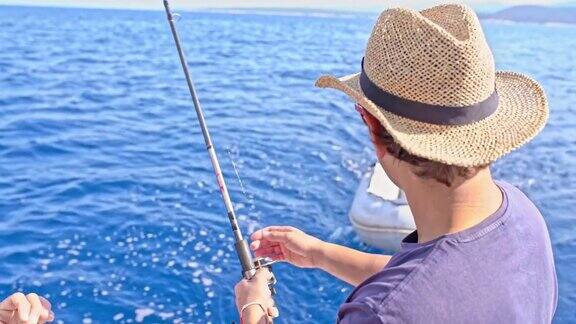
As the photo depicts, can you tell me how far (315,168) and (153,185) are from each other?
2.38 metres

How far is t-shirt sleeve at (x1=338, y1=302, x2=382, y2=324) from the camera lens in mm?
1618

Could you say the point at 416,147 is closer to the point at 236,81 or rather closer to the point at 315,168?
the point at 315,168

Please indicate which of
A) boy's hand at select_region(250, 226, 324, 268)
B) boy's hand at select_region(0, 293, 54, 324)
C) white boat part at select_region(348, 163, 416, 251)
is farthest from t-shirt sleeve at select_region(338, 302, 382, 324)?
white boat part at select_region(348, 163, 416, 251)

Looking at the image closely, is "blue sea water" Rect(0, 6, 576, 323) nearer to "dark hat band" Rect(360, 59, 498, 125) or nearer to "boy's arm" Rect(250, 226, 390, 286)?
"boy's arm" Rect(250, 226, 390, 286)

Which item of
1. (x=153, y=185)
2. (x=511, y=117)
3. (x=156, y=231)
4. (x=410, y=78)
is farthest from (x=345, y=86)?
(x=153, y=185)

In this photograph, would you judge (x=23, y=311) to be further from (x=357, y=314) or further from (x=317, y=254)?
(x=357, y=314)

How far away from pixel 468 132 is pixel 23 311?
6.60 feet

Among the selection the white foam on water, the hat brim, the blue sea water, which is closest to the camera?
the hat brim

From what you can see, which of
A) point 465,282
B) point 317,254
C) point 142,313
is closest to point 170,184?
point 142,313

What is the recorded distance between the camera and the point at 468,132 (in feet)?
5.90

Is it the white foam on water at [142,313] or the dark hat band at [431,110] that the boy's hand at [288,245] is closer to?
the dark hat band at [431,110]

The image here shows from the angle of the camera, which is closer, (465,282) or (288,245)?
(465,282)

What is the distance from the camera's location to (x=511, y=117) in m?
1.93

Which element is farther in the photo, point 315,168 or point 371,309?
point 315,168
